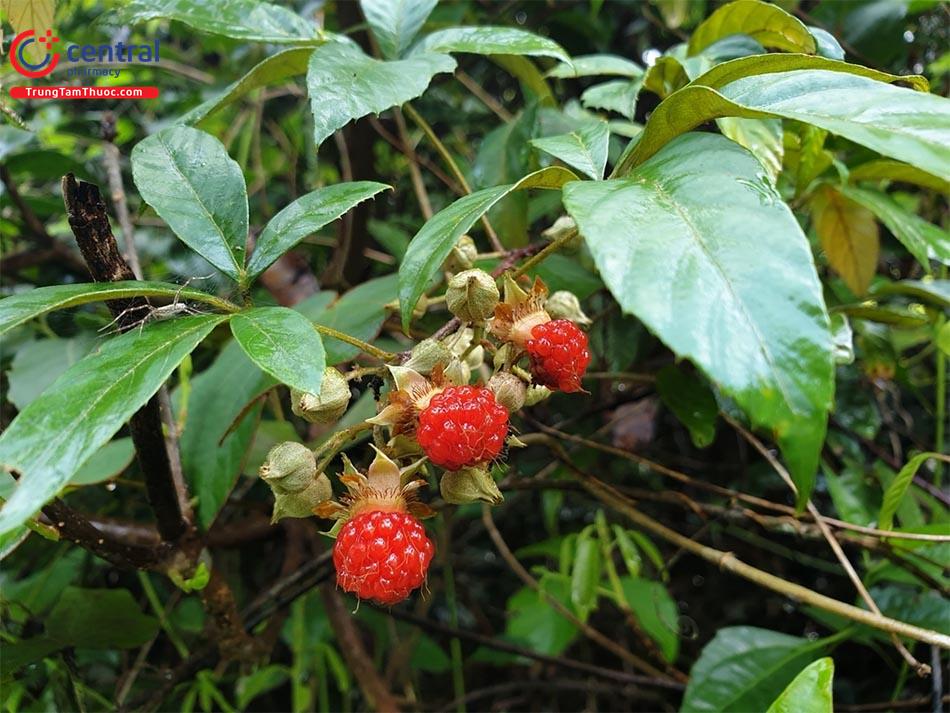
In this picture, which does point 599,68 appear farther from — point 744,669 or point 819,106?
point 744,669

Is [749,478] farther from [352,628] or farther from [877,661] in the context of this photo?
[352,628]

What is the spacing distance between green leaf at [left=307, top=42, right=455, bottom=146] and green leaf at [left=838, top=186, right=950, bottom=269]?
44cm

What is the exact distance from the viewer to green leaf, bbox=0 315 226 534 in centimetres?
33

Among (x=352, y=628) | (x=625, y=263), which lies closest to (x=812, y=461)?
(x=625, y=263)

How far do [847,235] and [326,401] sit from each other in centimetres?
64

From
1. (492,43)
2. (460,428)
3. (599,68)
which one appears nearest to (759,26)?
(599,68)

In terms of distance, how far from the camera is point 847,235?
31.4 inches

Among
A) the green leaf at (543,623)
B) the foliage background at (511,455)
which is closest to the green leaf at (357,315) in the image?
the foliage background at (511,455)

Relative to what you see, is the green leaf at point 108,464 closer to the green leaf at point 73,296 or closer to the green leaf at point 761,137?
the green leaf at point 73,296

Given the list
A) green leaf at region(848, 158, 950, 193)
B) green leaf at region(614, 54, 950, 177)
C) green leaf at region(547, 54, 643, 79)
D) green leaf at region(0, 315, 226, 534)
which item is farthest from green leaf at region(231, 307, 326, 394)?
green leaf at region(848, 158, 950, 193)

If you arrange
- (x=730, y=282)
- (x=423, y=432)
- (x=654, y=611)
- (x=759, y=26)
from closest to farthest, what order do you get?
(x=730, y=282) < (x=423, y=432) < (x=759, y=26) < (x=654, y=611)

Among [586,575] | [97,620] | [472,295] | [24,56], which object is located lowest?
[586,575]

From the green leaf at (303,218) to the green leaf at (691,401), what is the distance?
17.6 inches

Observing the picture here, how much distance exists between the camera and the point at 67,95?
33.6 inches
